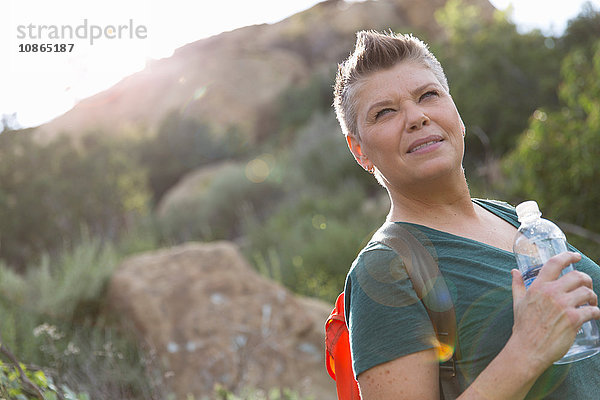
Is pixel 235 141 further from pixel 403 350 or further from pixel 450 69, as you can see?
→ pixel 403 350

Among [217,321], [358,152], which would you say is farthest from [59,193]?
[358,152]

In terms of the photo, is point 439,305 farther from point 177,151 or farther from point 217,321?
point 177,151

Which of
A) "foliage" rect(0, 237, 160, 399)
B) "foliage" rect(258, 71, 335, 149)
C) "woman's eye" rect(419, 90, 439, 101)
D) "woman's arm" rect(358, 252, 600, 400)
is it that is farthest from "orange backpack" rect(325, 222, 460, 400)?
"foliage" rect(258, 71, 335, 149)

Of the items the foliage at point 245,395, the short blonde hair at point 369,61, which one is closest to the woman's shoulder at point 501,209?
the short blonde hair at point 369,61

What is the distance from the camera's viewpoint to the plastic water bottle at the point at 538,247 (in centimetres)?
179

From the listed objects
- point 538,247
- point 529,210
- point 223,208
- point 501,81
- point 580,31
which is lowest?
point 223,208

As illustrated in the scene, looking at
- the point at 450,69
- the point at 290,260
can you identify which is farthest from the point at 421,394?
the point at 450,69

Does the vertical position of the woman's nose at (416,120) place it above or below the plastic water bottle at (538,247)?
above

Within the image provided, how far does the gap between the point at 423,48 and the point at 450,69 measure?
16.7 m

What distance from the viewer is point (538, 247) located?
6.55 ft

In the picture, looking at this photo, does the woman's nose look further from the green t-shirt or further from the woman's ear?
the green t-shirt

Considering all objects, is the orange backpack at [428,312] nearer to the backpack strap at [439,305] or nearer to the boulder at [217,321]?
the backpack strap at [439,305]

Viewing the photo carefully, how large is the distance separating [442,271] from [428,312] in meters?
0.16

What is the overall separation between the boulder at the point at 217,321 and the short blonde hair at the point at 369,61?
138 inches
